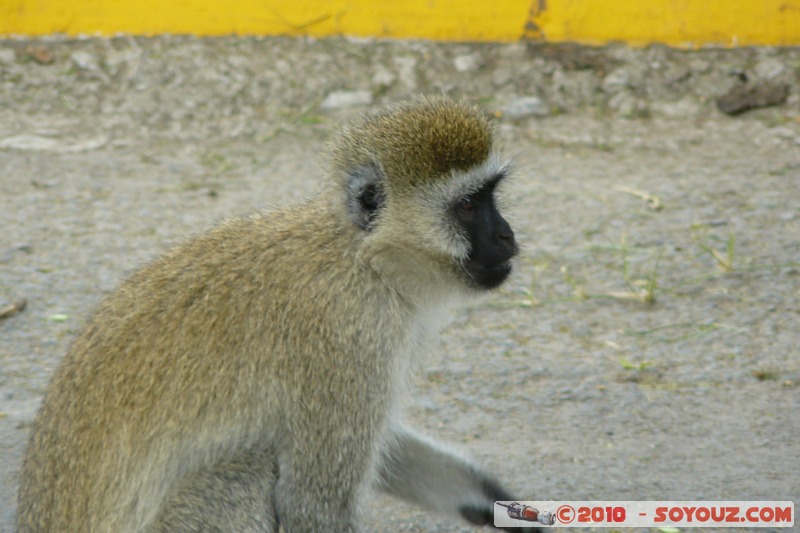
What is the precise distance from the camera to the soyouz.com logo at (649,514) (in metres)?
3.80

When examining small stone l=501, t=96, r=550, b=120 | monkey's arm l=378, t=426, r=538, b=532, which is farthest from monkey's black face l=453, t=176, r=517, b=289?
small stone l=501, t=96, r=550, b=120

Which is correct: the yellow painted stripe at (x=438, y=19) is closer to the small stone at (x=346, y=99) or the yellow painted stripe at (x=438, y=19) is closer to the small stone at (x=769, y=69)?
the small stone at (x=769, y=69)

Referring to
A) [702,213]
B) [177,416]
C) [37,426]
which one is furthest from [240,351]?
[702,213]

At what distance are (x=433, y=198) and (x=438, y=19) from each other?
462 centimetres

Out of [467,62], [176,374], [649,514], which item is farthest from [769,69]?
[176,374]

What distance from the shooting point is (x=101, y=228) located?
648 centimetres

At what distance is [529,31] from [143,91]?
2.72 metres

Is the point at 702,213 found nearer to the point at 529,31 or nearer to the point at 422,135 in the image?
the point at 529,31

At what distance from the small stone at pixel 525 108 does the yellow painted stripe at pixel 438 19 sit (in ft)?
1.86

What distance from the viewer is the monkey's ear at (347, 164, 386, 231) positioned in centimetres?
A: 362

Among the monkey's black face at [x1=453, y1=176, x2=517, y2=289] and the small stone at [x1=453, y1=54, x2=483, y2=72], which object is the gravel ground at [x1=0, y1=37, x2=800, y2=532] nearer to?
the small stone at [x1=453, y1=54, x2=483, y2=72]

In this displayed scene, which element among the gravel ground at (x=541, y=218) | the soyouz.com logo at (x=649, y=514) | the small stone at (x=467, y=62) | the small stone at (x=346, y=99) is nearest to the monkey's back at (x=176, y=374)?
the gravel ground at (x=541, y=218)

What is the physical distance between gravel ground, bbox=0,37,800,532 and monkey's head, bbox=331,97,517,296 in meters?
0.35

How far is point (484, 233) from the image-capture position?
141 inches
